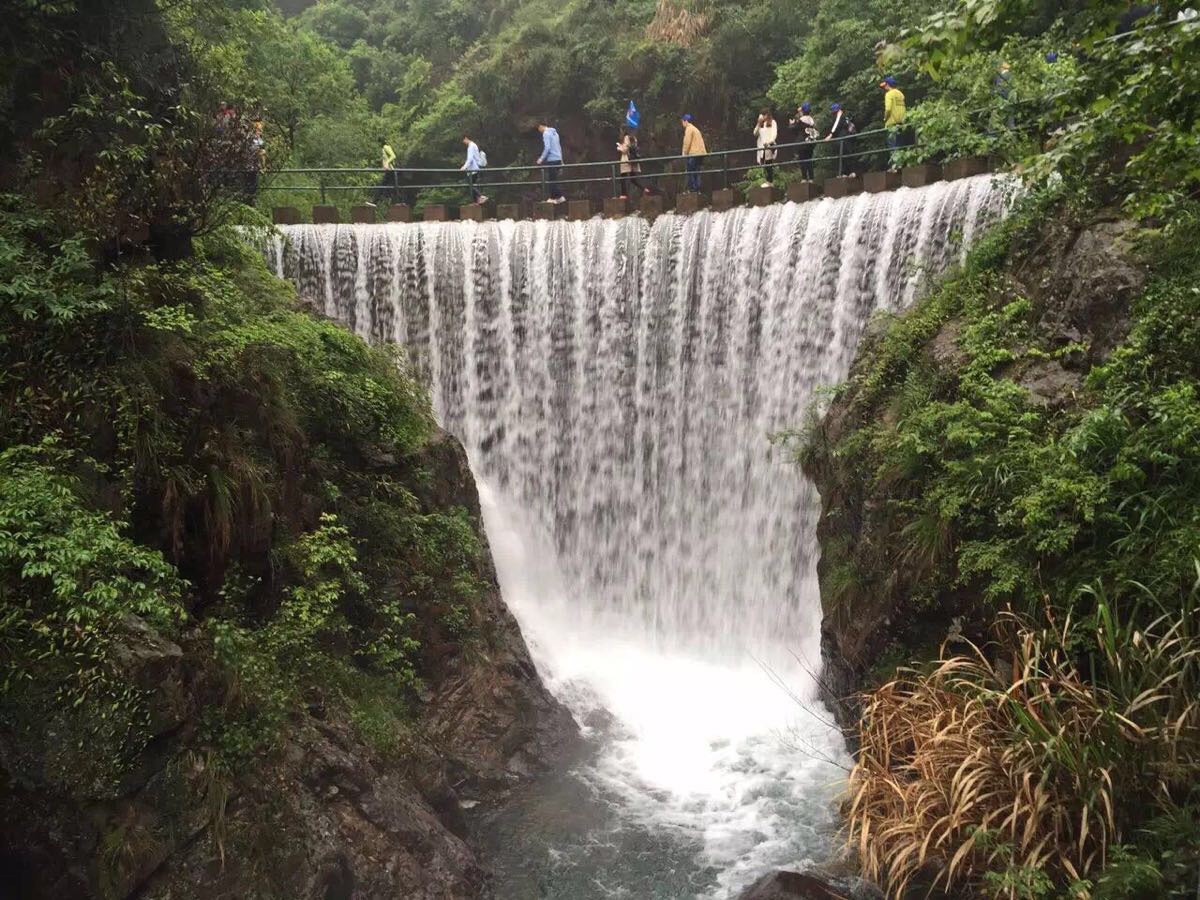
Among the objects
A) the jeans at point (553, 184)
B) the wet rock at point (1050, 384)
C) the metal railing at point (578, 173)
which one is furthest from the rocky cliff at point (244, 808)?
the jeans at point (553, 184)

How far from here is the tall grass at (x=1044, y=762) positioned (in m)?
5.09

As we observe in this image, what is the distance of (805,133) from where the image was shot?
15.6 metres

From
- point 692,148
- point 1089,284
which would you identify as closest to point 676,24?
point 692,148

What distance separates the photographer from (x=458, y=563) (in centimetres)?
941

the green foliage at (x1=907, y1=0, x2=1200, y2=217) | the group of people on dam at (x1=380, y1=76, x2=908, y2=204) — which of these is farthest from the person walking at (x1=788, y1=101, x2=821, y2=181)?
the green foliage at (x1=907, y1=0, x2=1200, y2=217)

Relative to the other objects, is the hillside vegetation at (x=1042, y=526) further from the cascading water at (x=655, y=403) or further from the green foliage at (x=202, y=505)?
the green foliage at (x=202, y=505)

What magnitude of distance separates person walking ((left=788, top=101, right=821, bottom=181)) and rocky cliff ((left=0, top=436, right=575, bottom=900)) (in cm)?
1026

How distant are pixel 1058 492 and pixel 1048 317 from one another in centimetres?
226

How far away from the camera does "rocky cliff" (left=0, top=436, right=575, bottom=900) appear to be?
534 centimetres

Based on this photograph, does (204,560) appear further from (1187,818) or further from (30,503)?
(1187,818)

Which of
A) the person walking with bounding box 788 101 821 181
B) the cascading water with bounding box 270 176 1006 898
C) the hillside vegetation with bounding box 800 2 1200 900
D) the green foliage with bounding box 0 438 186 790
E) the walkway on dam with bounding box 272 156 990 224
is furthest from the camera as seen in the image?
the person walking with bounding box 788 101 821 181

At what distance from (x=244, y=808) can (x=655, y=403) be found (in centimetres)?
786

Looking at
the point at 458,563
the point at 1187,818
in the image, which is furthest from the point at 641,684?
the point at 1187,818

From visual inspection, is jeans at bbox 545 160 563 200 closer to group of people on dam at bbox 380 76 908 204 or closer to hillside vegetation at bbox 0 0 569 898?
group of people on dam at bbox 380 76 908 204
